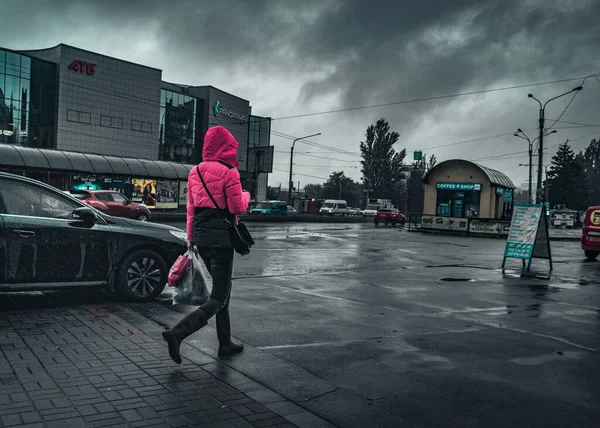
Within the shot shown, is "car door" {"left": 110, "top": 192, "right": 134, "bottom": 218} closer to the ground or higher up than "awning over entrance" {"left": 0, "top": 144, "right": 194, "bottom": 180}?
closer to the ground

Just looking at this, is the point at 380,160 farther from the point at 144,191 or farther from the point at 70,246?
the point at 70,246

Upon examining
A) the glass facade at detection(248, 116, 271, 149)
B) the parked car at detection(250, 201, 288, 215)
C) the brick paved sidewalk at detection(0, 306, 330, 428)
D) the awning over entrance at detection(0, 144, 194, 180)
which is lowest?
the brick paved sidewalk at detection(0, 306, 330, 428)

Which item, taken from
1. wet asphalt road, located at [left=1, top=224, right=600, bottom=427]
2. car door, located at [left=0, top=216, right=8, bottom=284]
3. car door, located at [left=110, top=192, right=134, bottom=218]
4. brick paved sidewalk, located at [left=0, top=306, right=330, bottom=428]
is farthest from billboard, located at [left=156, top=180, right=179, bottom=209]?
brick paved sidewalk, located at [left=0, top=306, right=330, bottom=428]

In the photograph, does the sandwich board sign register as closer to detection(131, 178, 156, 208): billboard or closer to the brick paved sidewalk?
the brick paved sidewalk

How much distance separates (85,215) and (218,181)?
9.61ft

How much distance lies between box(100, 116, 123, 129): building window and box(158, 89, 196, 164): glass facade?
608 cm

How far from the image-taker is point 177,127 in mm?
63125

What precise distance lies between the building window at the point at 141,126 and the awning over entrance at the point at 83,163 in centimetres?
1342

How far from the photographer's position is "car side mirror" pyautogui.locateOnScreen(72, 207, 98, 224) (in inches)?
272

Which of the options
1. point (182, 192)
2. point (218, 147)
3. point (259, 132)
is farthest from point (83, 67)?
point (218, 147)

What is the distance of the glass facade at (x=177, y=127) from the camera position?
61406mm

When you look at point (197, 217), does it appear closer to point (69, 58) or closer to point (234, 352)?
point (234, 352)

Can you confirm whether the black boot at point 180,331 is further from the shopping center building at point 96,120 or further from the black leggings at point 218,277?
the shopping center building at point 96,120

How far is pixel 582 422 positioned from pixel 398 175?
8801cm
